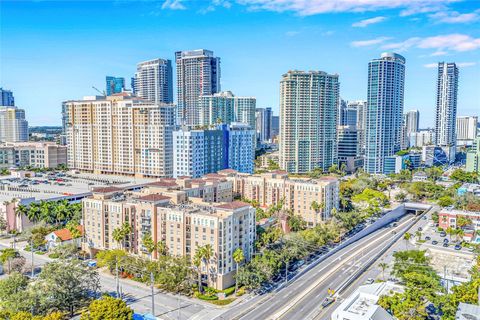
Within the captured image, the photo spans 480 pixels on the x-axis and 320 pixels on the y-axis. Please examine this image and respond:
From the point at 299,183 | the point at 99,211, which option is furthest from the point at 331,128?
the point at 99,211

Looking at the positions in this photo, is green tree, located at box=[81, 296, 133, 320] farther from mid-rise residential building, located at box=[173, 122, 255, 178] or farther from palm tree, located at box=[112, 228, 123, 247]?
mid-rise residential building, located at box=[173, 122, 255, 178]

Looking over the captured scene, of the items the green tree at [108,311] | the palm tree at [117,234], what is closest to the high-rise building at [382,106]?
the palm tree at [117,234]

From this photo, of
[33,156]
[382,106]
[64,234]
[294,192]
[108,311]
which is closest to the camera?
[108,311]

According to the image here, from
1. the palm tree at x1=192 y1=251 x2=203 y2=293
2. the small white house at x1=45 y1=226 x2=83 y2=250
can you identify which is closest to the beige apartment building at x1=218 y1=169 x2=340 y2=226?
the palm tree at x1=192 y1=251 x2=203 y2=293

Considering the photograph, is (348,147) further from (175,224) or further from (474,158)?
(175,224)

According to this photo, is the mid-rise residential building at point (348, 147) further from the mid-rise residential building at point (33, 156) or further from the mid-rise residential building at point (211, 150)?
the mid-rise residential building at point (33, 156)

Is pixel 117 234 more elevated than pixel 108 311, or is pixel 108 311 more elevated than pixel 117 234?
pixel 117 234

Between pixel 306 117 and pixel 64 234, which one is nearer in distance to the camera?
pixel 64 234

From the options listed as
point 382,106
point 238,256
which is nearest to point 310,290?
point 238,256
